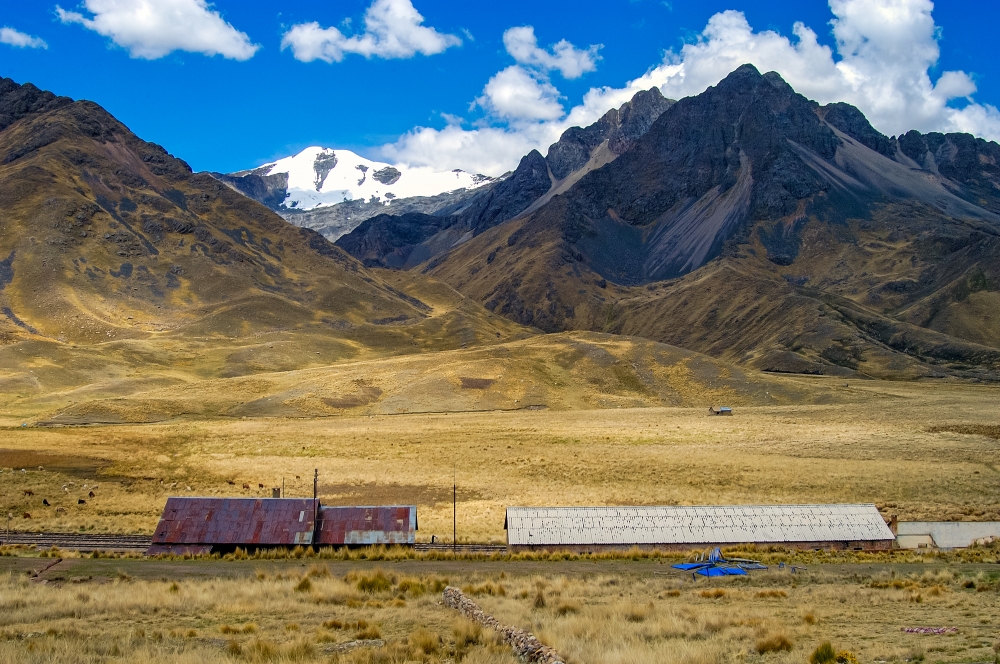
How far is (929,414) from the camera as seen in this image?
85.4m

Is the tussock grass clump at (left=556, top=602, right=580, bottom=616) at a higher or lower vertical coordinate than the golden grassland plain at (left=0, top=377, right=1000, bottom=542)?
lower

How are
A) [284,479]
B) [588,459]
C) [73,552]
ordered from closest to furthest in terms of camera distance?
[73,552]
[284,479]
[588,459]

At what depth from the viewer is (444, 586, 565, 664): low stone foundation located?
14.1m

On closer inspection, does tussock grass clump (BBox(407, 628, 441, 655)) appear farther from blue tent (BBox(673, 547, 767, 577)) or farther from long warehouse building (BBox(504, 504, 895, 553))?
long warehouse building (BBox(504, 504, 895, 553))

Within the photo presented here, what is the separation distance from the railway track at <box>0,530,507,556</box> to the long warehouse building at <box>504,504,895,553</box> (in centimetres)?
189

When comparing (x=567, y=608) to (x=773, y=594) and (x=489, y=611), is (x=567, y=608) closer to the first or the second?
(x=489, y=611)

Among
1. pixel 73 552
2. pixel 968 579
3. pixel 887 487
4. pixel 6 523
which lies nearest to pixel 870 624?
pixel 968 579

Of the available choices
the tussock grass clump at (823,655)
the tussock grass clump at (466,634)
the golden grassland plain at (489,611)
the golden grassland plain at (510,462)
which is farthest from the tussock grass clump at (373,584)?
the golden grassland plain at (510,462)

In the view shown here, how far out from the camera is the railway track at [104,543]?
3734 centimetres

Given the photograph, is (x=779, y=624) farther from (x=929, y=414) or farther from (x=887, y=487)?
(x=929, y=414)

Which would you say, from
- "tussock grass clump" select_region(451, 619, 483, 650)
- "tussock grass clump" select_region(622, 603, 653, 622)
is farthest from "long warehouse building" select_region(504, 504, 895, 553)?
"tussock grass clump" select_region(451, 619, 483, 650)

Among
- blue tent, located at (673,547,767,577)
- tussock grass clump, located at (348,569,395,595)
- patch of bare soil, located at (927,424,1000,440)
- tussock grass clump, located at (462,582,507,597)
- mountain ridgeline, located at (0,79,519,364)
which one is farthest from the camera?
mountain ridgeline, located at (0,79,519,364)

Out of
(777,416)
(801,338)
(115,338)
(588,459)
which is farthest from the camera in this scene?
(801,338)

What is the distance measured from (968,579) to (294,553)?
84.9 feet
